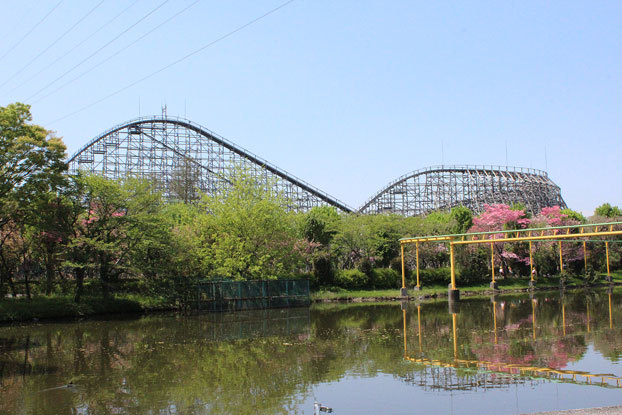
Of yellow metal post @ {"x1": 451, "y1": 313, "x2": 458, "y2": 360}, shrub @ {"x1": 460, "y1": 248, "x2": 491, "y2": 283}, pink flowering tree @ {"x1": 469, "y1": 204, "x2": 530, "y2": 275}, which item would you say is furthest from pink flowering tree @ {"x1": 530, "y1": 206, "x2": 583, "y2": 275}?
yellow metal post @ {"x1": 451, "y1": 313, "x2": 458, "y2": 360}

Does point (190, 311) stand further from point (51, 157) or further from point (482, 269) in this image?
point (482, 269)

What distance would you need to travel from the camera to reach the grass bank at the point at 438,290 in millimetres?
30375

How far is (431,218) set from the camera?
3972 centimetres

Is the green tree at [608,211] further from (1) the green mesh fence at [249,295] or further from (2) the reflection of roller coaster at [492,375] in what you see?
(2) the reflection of roller coaster at [492,375]

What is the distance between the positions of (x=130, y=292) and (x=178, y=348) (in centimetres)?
1276

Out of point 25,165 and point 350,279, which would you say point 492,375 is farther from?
point 350,279

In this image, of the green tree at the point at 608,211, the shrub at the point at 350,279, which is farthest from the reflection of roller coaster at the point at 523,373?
the green tree at the point at 608,211

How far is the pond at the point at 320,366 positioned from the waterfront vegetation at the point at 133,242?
4120 mm

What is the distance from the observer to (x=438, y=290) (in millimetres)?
32500

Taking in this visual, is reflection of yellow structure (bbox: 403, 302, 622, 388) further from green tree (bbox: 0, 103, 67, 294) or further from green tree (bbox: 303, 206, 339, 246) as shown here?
green tree (bbox: 303, 206, 339, 246)

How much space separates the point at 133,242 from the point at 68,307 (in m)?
3.49

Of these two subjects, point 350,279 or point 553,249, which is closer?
point 350,279

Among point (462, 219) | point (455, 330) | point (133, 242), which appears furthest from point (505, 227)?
point (133, 242)

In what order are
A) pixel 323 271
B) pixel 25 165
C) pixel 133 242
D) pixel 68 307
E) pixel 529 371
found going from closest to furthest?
pixel 529 371 → pixel 25 165 → pixel 68 307 → pixel 133 242 → pixel 323 271
